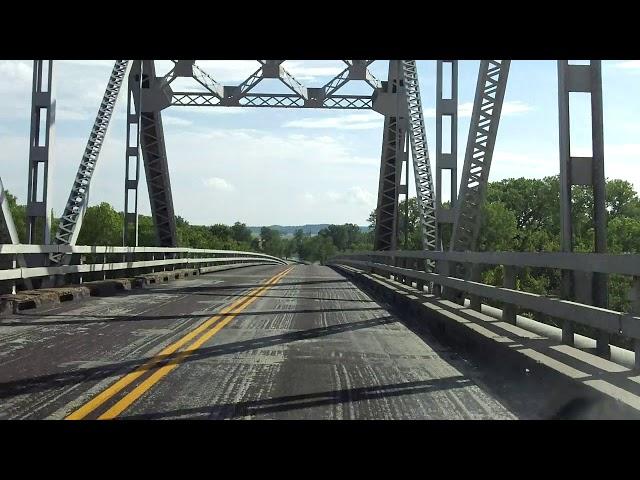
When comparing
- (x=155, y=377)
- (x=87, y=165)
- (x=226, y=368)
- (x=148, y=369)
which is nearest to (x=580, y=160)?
(x=226, y=368)

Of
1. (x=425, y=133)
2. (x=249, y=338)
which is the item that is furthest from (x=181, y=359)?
(x=425, y=133)

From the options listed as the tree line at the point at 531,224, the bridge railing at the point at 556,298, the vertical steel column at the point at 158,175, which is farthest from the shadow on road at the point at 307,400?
the tree line at the point at 531,224

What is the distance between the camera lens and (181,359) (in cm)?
832

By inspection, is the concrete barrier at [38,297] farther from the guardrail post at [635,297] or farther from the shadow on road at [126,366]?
the guardrail post at [635,297]

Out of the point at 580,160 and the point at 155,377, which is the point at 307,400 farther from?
the point at 580,160

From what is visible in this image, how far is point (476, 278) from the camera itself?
34.0 feet

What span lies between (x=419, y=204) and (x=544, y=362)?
1778cm

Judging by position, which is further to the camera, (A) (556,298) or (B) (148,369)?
(B) (148,369)

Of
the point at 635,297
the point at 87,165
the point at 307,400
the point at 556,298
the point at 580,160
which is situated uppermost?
the point at 87,165

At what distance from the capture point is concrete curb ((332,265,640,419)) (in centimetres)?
537

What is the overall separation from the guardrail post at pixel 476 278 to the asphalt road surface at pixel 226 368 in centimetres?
100
